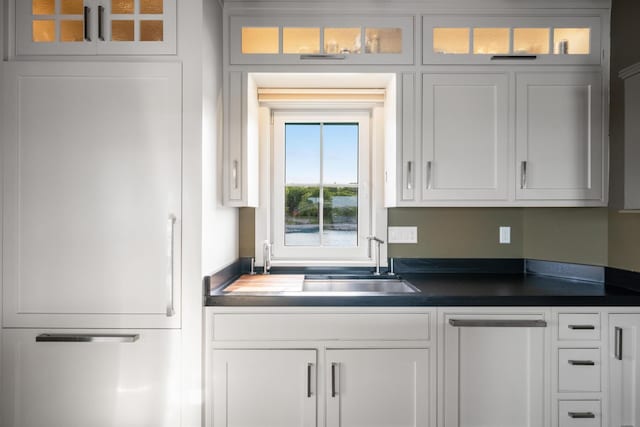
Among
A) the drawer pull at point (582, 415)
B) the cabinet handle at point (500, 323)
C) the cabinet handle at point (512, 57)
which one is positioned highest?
the cabinet handle at point (512, 57)

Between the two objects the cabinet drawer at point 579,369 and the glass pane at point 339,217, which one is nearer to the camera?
the cabinet drawer at point 579,369

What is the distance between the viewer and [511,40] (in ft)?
→ 7.11

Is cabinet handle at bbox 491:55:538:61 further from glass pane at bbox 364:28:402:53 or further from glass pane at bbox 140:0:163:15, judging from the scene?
glass pane at bbox 140:0:163:15

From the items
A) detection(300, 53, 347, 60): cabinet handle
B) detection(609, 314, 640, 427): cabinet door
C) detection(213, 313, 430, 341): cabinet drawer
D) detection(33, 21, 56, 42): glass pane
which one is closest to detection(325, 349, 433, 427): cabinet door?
detection(213, 313, 430, 341): cabinet drawer

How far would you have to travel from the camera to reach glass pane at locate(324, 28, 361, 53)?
2.19 m

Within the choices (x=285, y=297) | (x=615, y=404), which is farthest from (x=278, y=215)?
Answer: (x=615, y=404)

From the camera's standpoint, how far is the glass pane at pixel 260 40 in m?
2.19

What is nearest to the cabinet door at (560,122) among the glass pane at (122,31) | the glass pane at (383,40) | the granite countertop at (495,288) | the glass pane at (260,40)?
the granite countertop at (495,288)

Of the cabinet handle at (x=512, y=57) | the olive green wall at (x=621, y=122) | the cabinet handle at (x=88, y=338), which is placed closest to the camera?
the cabinet handle at (x=88, y=338)

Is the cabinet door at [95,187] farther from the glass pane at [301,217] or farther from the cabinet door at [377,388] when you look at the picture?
the glass pane at [301,217]

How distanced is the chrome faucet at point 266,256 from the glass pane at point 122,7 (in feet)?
4.62

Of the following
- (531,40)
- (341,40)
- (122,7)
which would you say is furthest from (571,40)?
(122,7)

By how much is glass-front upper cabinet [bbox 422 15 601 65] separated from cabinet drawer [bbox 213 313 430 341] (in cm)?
135

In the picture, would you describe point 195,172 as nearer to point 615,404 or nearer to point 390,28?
point 390,28
